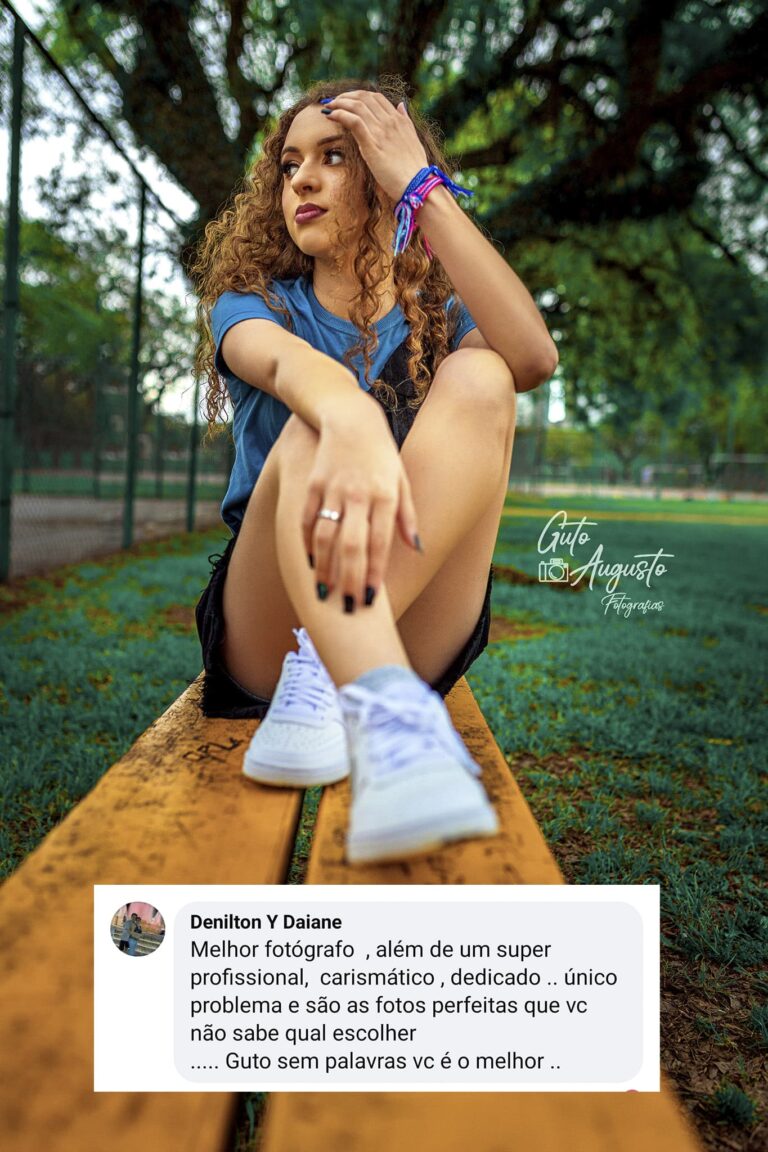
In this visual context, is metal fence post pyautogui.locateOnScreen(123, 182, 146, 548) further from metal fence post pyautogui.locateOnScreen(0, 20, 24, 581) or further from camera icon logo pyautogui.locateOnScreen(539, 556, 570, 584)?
camera icon logo pyautogui.locateOnScreen(539, 556, 570, 584)

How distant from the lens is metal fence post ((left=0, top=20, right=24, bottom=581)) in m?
4.87

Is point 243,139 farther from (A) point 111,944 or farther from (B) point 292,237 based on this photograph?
(A) point 111,944

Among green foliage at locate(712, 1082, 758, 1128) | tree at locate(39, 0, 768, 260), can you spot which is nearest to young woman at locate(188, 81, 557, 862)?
green foliage at locate(712, 1082, 758, 1128)

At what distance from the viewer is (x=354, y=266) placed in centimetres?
178

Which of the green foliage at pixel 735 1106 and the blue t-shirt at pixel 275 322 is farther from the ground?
the blue t-shirt at pixel 275 322

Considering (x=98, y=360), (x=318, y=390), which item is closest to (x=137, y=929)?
(x=318, y=390)

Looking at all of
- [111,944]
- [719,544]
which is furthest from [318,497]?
[719,544]

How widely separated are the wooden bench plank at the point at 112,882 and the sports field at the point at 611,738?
2.74ft

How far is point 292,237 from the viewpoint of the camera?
5.96 feet

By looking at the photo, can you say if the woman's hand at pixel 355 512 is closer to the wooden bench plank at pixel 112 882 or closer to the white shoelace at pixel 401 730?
the white shoelace at pixel 401 730

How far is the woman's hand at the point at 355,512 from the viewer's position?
1.06 m

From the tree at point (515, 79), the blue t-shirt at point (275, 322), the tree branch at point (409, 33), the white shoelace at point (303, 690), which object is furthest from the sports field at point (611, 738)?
the tree branch at point (409, 33)

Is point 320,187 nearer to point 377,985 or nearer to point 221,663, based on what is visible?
point 221,663

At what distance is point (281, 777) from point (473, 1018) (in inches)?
17.7
